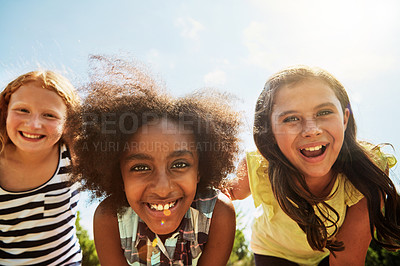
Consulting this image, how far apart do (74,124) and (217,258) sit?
158cm

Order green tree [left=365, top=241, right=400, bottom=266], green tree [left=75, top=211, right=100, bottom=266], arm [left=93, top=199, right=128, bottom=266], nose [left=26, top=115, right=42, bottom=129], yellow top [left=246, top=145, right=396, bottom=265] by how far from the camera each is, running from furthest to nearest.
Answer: green tree [left=75, top=211, right=100, bottom=266] < green tree [left=365, top=241, right=400, bottom=266] < nose [left=26, top=115, right=42, bottom=129] < yellow top [left=246, top=145, right=396, bottom=265] < arm [left=93, top=199, right=128, bottom=266]

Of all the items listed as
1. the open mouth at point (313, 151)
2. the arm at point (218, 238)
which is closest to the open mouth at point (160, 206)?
the arm at point (218, 238)

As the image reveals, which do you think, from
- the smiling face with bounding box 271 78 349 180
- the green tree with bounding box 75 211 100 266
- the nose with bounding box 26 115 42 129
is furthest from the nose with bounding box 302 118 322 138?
the green tree with bounding box 75 211 100 266

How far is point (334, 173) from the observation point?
279 centimetres

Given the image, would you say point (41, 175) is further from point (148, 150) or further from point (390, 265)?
point (390, 265)

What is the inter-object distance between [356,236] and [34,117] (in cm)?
304

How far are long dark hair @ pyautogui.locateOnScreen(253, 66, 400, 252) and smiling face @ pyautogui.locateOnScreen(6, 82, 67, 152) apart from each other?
188cm

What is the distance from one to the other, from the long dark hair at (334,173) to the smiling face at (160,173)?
761 mm

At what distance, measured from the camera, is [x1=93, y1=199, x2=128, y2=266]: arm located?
2.58 m

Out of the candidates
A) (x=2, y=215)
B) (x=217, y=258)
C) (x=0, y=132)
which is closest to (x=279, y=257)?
(x=217, y=258)

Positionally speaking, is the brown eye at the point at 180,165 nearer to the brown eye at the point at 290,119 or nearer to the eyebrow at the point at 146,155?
the eyebrow at the point at 146,155

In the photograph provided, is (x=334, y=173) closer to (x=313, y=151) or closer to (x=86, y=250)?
(x=313, y=151)

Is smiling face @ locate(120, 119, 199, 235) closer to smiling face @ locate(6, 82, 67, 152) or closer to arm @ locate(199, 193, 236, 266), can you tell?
arm @ locate(199, 193, 236, 266)

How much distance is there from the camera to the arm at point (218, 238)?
2.59 meters
